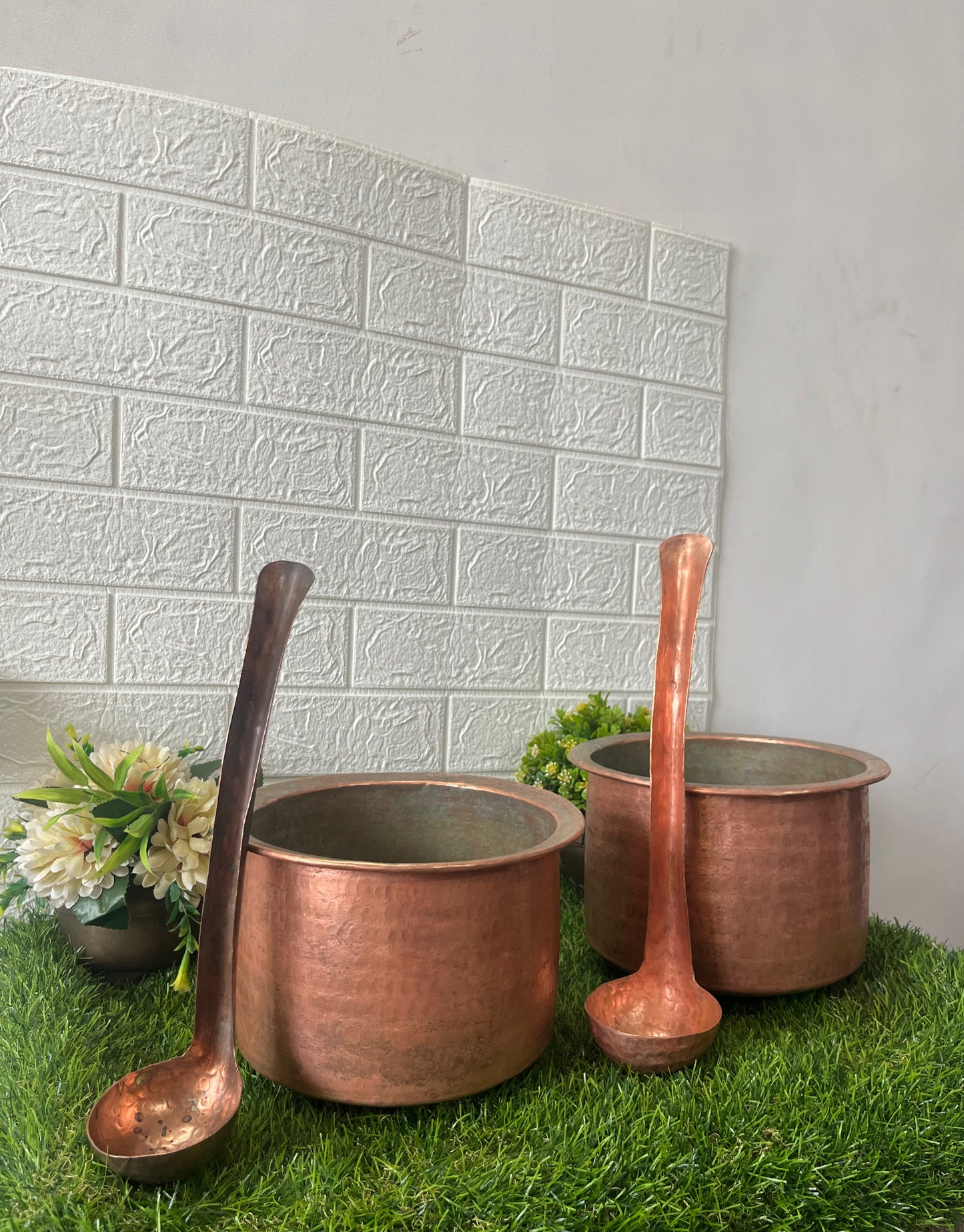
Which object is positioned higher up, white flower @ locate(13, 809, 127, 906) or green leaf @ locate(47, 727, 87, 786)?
green leaf @ locate(47, 727, 87, 786)

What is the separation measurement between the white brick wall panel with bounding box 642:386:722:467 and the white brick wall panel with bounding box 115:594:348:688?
0.40 meters

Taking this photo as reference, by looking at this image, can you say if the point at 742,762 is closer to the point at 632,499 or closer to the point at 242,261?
the point at 632,499

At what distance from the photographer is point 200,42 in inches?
28.4

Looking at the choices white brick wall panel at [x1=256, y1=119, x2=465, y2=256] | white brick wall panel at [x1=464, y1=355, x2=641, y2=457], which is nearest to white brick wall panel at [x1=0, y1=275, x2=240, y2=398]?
white brick wall panel at [x1=256, y1=119, x2=465, y2=256]

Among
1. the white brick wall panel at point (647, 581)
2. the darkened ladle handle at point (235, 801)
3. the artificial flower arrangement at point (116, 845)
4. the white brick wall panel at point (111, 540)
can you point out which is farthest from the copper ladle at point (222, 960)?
the white brick wall panel at point (647, 581)

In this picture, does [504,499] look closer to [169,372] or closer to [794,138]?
[169,372]

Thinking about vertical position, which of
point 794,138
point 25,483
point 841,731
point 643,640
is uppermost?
point 794,138

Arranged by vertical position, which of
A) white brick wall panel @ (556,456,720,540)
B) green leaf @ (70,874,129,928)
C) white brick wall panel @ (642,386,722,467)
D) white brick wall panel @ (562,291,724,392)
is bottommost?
green leaf @ (70,874,129,928)

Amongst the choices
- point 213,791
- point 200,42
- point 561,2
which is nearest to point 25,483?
point 213,791

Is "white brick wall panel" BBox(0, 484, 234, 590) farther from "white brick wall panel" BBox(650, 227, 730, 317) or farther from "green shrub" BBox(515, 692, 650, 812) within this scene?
"white brick wall panel" BBox(650, 227, 730, 317)

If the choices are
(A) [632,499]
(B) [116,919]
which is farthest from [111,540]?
(A) [632,499]

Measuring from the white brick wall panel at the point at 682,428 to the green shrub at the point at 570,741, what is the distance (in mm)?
289

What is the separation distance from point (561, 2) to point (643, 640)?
0.67 m

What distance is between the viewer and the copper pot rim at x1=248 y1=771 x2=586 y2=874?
16.0 inches
